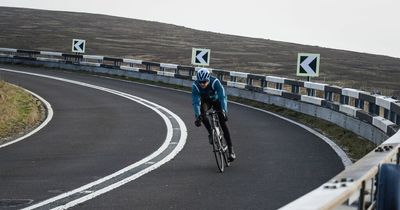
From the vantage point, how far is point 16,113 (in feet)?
63.8

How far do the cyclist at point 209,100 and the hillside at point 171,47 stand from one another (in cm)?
2999

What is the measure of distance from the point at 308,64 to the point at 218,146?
1069cm

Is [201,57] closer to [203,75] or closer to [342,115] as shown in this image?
[342,115]

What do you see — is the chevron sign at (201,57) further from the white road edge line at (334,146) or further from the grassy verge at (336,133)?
the white road edge line at (334,146)

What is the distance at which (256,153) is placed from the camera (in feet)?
42.8

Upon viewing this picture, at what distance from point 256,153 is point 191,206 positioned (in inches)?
186

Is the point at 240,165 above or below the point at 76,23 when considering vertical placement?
below

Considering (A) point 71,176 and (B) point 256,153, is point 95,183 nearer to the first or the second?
(A) point 71,176

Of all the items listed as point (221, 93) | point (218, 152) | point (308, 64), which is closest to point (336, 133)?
point (308, 64)

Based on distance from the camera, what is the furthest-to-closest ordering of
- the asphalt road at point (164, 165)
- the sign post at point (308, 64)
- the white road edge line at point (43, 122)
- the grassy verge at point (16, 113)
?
the sign post at point (308, 64) < the grassy verge at point (16, 113) < the white road edge line at point (43, 122) < the asphalt road at point (164, 165)

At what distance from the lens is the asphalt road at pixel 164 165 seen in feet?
29.7

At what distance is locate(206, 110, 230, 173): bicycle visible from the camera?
439 inches

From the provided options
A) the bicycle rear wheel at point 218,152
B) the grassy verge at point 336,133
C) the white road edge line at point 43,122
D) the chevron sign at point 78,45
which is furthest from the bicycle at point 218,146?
the chevron sign at point 78,45

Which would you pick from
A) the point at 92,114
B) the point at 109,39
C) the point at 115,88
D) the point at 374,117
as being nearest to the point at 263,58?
the point at 109,39
